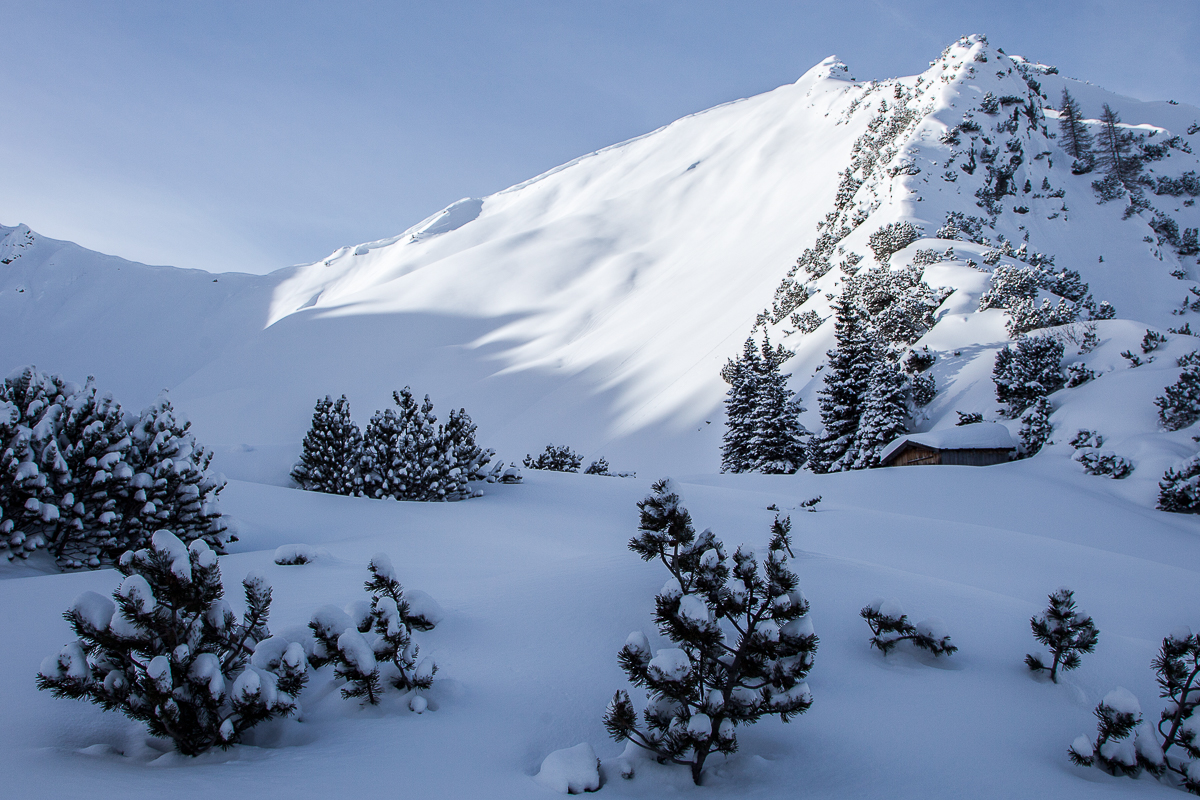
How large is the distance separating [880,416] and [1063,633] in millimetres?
16805

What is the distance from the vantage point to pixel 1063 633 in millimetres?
3924

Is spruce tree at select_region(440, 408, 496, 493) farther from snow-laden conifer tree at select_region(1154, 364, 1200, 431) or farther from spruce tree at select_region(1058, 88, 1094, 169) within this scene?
spruce tree at select_region(1058, 88, 1094, 169)

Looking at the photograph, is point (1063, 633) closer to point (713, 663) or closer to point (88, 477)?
point (713, 663)

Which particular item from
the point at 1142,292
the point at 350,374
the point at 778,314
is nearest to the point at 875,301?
the point at 778,314

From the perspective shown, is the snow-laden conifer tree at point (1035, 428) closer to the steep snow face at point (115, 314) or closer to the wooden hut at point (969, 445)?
the wooden hut at point (969, 445)

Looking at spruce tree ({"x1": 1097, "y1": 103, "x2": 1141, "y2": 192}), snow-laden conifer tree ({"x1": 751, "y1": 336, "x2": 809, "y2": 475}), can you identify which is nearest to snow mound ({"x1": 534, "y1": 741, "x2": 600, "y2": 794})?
snow-laden conifer tree ({"x1": 751, "y1": 336, "x2": 809, "y2": 475})

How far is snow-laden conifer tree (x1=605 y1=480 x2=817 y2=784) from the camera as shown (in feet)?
8.91

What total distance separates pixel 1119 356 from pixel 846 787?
21.3 meters

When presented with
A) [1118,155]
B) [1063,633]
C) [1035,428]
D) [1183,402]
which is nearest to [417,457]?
[1063,633]

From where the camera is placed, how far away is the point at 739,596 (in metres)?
3.04

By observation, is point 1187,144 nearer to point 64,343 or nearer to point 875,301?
point 875,301

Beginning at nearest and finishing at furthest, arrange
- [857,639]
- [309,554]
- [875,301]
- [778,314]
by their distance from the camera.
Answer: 1. [857,639]
2. [309,554]
3. [875,301]
4. [778,314]

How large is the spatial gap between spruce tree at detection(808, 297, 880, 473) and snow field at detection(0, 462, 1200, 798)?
1242 cm

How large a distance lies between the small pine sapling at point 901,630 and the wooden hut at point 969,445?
13373mm
